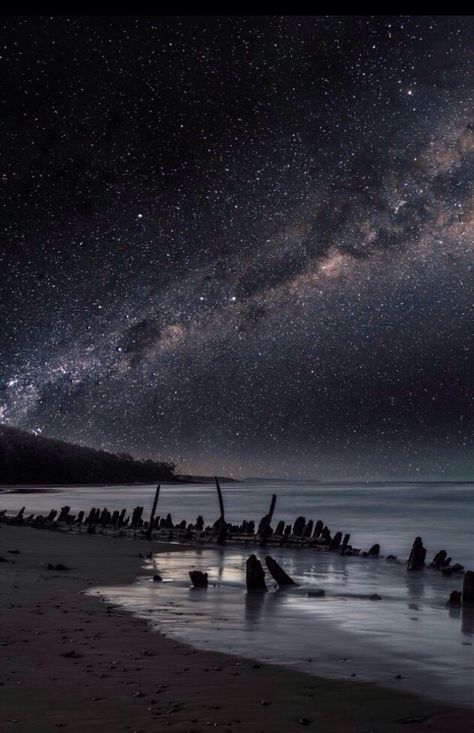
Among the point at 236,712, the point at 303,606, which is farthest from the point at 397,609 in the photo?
the point at 236,712

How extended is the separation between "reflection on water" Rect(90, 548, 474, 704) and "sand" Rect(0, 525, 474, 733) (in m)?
0.70

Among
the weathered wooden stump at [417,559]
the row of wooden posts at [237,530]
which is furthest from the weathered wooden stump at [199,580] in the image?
the row of wooden posts at [237,530]

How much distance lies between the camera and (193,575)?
16.4 meters

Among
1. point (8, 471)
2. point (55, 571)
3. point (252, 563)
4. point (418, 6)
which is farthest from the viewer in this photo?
point (8, 471)

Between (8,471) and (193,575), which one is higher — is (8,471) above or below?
above

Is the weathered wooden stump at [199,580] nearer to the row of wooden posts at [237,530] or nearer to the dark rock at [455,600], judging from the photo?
the dark rock at [455,600]

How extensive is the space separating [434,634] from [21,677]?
6.83 m

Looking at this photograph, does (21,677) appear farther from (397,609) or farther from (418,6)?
(397,609)

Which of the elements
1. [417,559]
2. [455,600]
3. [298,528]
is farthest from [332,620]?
[298,528]

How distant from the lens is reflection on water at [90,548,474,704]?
9141mm

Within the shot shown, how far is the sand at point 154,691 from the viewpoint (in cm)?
633

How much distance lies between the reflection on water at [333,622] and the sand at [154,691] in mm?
699

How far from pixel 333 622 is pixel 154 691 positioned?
234 inches

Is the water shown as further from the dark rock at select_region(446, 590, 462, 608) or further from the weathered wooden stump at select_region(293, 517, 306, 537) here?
the weathered wooden stump at select_region(293, 517, 306, 537)
